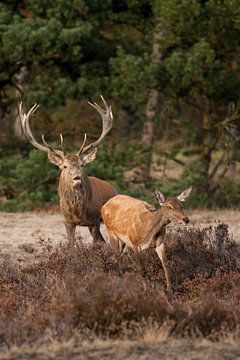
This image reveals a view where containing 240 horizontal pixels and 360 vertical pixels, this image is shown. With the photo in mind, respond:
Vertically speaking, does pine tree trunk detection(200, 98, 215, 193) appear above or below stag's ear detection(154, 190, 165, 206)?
below

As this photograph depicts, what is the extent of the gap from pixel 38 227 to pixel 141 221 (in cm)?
597

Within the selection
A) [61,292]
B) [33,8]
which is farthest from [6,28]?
[61,292]

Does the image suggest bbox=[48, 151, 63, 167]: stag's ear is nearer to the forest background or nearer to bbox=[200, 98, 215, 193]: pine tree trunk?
the forest background

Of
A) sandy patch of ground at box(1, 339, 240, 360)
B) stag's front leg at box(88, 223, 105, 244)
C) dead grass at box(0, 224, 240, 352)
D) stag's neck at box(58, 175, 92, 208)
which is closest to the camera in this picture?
sandy patch of ground at box(1, 339, 240, 360)

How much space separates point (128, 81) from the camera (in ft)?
69.8

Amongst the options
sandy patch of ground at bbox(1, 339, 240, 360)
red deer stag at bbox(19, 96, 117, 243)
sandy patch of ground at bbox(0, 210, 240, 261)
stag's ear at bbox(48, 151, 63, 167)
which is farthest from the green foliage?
sandy patch of ground at bbox(1, 339, 240, 360)

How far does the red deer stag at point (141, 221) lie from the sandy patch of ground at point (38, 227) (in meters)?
1.74

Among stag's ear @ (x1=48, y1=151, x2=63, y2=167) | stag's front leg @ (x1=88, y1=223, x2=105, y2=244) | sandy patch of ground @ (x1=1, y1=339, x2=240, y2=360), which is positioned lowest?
stag's front leg @ (x1=88, y1=223, x2=105, y2=244)

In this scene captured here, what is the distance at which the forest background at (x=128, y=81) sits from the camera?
21.0 m

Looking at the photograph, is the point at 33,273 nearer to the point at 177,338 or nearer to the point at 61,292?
the point at 61,292

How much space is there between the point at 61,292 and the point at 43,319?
0.54 m

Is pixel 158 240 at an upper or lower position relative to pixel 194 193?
upper

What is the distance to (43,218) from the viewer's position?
752 inches

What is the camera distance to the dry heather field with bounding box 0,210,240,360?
27.7 ft
